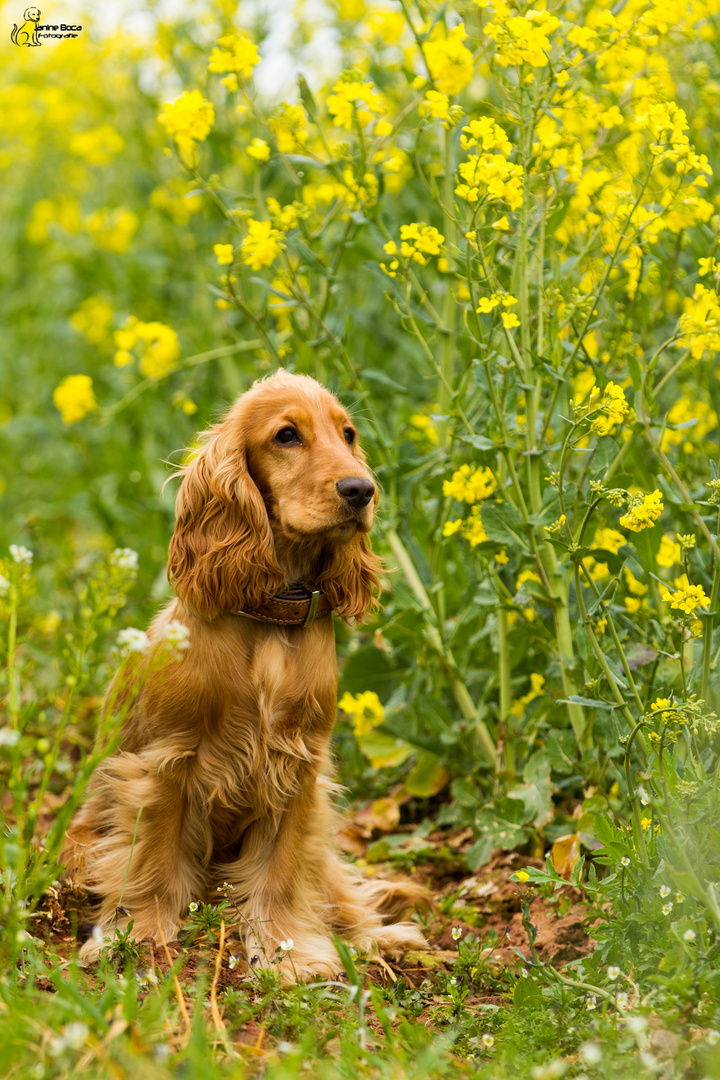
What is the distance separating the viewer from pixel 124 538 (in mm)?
5020

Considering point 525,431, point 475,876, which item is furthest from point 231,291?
point 475,876

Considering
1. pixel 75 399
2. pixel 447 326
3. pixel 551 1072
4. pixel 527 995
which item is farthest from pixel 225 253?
pixel 551 1072

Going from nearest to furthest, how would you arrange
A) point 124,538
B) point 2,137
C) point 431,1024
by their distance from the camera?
point 431,1024 → point 124,538 → point 2,137

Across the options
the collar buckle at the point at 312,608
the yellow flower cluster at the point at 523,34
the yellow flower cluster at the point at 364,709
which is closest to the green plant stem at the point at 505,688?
the yellow flower cluster at the point at 364,709

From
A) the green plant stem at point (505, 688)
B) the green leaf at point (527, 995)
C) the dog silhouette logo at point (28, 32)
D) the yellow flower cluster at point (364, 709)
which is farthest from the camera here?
the dog silhouette logo at point (28, 32)

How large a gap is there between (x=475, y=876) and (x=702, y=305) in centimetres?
198

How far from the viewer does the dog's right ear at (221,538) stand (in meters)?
2.67

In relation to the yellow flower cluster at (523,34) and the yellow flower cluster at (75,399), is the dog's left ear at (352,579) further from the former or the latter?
the yellow flower cluster at (75,399)

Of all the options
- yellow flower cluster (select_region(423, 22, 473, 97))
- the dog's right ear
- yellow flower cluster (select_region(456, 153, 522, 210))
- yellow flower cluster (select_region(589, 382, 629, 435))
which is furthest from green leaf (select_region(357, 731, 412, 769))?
yellow flower cluster (select_region(423, 22, 473, 97))

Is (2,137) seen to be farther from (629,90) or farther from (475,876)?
(475,876)

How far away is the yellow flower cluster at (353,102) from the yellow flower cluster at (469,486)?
116 cm

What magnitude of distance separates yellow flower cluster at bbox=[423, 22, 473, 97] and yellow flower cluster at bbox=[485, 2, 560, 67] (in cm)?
31

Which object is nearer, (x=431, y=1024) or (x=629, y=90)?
(x=431, y=1024)

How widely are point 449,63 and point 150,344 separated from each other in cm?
185
